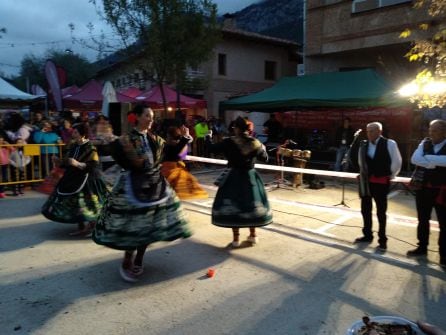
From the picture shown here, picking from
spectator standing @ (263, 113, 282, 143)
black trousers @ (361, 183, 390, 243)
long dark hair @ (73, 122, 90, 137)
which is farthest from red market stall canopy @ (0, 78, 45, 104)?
black trousers @ (361, 183, 390, 243)

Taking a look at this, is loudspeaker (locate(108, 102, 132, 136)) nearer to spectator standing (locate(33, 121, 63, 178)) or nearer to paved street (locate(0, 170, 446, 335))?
spectator standing (locate(33, 121, 63, 178))

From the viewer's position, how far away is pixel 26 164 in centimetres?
906

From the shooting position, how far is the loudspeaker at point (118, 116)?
849 centimetres

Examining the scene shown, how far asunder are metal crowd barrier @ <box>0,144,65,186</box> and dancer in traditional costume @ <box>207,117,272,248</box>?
18.6 ft

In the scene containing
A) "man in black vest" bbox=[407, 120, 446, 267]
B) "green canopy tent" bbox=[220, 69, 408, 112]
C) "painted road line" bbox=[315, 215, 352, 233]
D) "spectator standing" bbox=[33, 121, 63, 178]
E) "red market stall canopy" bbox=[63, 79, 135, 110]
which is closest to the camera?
"man in black vest" bbox=[407, 120, 446, 267]

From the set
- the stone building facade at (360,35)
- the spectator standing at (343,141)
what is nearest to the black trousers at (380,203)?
the spectator standing at (343,141)

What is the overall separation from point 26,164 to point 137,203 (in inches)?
245

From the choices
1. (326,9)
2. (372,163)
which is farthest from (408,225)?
(326,9)

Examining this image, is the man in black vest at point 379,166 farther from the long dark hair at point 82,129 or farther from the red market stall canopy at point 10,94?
the red market stall canopy at point 10,94

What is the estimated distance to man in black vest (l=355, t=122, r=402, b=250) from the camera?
202 inches

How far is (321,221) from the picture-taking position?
6.76 metres

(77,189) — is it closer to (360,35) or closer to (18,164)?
(18,164)

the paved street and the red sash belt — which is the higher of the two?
the red sash belt

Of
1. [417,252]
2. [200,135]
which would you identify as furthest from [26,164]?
[417,252]
